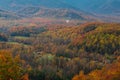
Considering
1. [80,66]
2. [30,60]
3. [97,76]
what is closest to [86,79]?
[97,76]

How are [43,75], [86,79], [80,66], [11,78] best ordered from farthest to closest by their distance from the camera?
[80,66] → [43,75] → [86,79] → [11,78]

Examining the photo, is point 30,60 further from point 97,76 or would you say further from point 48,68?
point 97,76

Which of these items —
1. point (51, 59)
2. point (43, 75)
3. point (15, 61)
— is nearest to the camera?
point (15, 61)

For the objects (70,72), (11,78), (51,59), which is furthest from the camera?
(51,59)

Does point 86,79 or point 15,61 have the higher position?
point 15,61

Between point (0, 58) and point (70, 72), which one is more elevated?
point (0, 58)

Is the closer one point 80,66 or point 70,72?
point 70,72

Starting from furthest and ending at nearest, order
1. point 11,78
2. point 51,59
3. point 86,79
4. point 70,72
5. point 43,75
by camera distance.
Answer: point 51,59
point 70,72
point 43,75
point 86,79
point 11,78

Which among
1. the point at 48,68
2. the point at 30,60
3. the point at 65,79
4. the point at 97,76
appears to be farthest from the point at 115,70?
the point at 30,60

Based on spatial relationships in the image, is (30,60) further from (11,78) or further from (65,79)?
(11,78)
